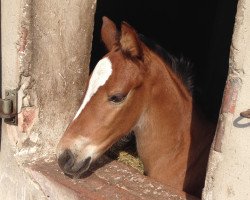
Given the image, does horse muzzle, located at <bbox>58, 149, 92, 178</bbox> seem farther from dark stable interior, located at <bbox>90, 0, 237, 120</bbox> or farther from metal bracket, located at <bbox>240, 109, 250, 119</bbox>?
dark stable interior, located at <bbox>90, 0, 237, 120</bbox>

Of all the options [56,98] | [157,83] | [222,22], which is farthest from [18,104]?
[222,22]

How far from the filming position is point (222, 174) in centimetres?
187

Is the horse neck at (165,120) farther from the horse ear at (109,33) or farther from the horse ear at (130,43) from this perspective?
the horse ear at (109,33)

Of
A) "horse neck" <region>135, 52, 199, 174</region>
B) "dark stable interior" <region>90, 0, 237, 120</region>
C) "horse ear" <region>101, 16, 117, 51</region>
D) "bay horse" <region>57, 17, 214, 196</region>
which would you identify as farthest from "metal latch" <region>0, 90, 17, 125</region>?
"dark stable interior" <region>90, 0, 237, 120</region>

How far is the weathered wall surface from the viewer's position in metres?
2.50

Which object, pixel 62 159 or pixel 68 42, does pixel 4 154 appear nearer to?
pixel 62 159

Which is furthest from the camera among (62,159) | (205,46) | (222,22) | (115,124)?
(205,46)

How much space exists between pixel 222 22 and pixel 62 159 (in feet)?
12.9

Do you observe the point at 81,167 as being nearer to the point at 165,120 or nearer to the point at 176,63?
the point at 165,120

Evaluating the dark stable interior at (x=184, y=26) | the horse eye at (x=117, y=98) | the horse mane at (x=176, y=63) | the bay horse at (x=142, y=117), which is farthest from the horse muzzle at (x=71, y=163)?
the dark stable interior at (x=184, y=26)

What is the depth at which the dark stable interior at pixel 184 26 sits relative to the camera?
5.78m

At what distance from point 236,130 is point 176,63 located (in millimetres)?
1166

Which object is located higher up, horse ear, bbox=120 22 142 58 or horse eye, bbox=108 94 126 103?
horse ear, bbox=120 22 142 58

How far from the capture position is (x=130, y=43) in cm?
248
